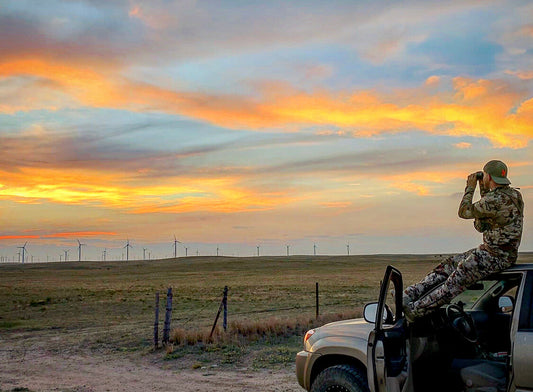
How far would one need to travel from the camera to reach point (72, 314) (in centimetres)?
2934

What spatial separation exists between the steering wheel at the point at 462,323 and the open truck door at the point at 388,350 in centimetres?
52

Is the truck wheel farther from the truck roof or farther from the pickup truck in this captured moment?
the truck roof

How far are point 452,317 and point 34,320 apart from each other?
23.8 metres

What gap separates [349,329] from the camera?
6.77 meters

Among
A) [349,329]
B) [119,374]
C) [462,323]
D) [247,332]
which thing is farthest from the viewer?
[247,332]

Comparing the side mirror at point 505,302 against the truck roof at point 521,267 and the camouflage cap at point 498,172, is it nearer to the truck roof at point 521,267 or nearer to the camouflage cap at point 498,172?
the truck roof at point 521,267

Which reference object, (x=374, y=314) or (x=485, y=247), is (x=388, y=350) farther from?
(x=485, y=247)

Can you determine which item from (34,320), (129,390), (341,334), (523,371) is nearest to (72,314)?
(34,320)

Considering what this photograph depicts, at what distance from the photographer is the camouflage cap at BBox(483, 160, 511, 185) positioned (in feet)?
19.6

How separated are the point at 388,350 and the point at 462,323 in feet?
2.47

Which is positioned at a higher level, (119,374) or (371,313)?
(371,313)

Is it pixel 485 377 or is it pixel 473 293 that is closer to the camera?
pixel 485 377

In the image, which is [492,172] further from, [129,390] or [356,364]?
A: [129,390]

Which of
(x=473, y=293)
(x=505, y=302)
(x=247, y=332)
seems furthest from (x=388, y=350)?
(x=247, y=332)
